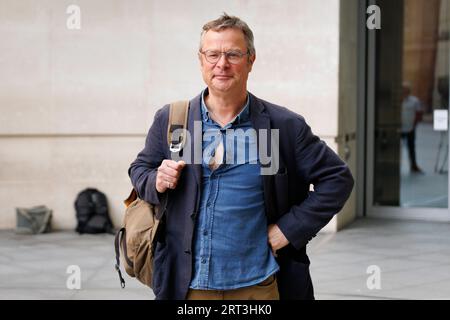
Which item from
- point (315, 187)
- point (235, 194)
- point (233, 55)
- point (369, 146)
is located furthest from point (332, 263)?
point (233, 55)

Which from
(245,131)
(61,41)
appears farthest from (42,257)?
(245,131)

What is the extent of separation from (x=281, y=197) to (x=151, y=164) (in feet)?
1.87

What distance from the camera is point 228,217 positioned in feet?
9.86

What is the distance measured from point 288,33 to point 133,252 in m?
6.46

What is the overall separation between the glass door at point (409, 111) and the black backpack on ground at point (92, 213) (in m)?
3.63

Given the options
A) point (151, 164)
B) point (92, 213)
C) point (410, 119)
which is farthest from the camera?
point (410, 119)

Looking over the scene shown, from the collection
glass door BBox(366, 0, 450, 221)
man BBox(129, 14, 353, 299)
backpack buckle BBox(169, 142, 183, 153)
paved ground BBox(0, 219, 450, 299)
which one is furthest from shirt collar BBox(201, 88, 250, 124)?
glass door BBox(366, 0, 450, 221)

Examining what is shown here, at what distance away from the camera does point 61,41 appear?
9516mm

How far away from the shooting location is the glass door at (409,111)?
10.3m

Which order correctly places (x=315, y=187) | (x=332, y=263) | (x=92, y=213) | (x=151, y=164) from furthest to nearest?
1. (x=92, y=213)
2. (x=332, y=263)
3. (x=151, y=164)
4. (x=315, y=187)

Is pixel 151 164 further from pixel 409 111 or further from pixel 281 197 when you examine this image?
pixel 409 111

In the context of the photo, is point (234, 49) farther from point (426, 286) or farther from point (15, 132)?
point (15, 132)

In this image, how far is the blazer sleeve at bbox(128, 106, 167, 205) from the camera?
3090mm

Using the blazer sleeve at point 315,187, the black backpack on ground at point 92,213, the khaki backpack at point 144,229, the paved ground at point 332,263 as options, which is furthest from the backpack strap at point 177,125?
the black backpack on ground at point 92,213
